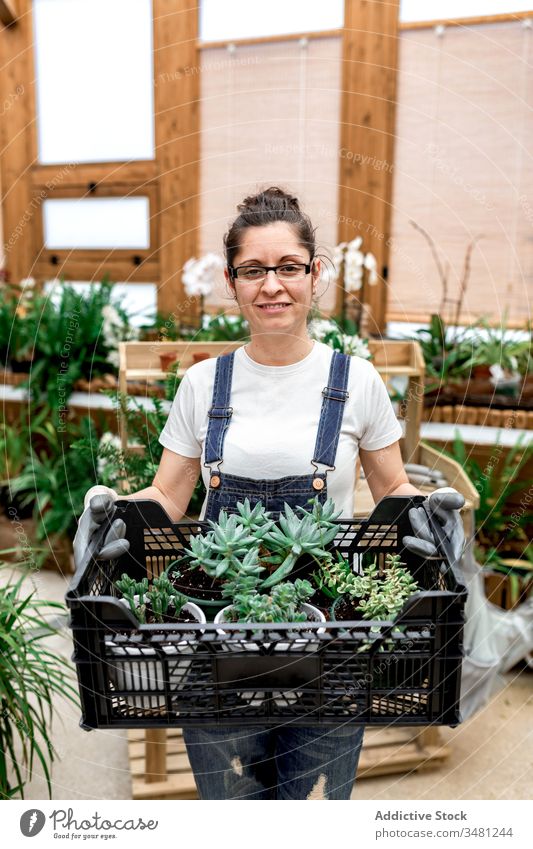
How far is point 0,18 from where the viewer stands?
1.95 meters

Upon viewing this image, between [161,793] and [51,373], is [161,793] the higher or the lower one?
the lower one

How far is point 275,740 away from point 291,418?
47 cm

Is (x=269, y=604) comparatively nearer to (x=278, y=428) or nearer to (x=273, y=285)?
(x=278, y=428)

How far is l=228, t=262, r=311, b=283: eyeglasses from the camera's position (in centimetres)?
102

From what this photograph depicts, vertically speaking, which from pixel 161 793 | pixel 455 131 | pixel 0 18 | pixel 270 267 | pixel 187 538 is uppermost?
pixel 0 18

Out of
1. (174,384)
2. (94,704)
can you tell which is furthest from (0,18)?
(94,704)

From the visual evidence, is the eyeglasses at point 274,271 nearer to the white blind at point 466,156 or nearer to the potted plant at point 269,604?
the potted plant at point 269,604

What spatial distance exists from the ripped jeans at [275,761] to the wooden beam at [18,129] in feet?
4.44

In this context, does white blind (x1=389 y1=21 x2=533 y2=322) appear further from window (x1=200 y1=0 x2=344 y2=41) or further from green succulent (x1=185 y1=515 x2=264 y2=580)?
green succulent (x1=185 y1=515 x2=264 y2=580)

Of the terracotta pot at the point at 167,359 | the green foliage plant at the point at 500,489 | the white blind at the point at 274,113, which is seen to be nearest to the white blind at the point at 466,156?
the white blind at the point at 274,113

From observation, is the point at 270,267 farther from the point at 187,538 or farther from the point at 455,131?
the point at 455,131

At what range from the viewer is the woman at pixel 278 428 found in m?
1.03

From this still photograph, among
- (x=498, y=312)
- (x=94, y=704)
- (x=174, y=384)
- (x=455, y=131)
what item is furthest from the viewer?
(x=498, y=312)
